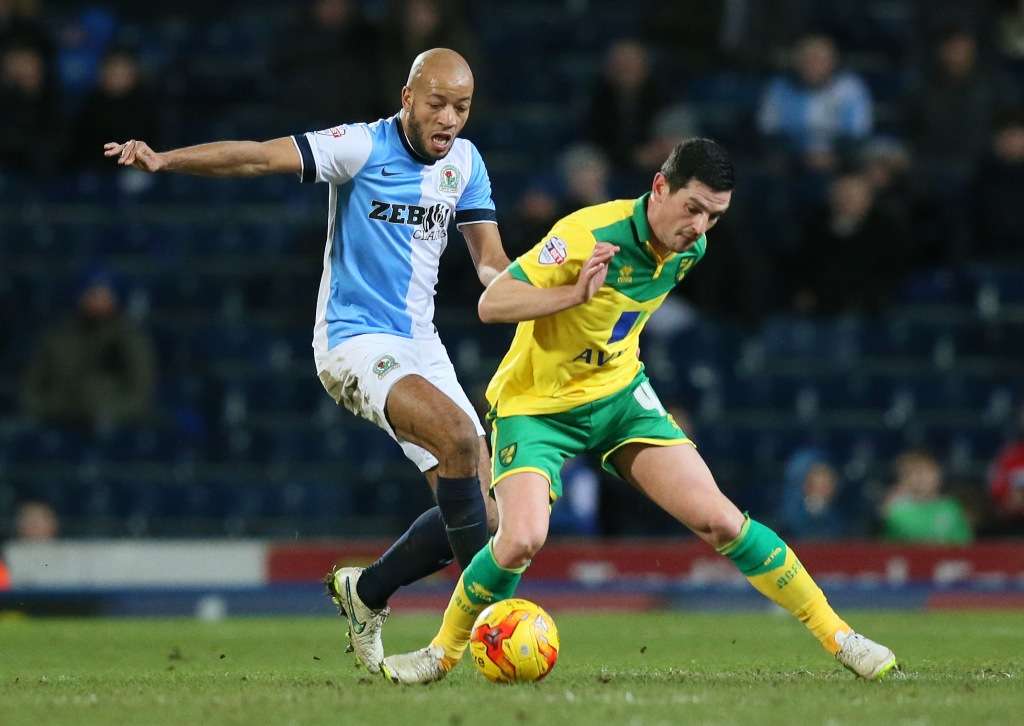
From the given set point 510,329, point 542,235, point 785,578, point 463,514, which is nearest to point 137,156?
point 463,514

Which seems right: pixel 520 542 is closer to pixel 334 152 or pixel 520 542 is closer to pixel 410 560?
pixel 410 560

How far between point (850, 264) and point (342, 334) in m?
7.81

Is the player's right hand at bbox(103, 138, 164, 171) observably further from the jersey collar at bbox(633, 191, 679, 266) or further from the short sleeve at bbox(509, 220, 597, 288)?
the jersey collar at bbox(633, 191, 679, 266)

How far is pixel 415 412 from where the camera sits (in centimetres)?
724

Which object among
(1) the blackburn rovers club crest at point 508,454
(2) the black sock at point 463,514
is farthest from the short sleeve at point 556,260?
(2) the black sock at point 463,514

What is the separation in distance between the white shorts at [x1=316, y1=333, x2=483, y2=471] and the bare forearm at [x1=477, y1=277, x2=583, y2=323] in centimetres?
77

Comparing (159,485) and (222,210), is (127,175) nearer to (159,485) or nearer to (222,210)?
(222,210)

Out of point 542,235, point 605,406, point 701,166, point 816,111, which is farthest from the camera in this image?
point 816,111

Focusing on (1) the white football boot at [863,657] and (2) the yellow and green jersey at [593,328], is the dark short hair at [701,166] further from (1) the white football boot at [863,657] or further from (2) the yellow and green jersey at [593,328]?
(1) the white football boot at [863,657]

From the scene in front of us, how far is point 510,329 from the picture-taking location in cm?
1473

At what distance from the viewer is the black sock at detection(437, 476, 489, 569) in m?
7.21

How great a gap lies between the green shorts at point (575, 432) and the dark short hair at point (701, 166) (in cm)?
87

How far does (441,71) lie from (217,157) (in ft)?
3.38

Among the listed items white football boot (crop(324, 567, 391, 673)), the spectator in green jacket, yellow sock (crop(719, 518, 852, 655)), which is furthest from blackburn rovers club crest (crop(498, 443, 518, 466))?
the spectator in green jacket
